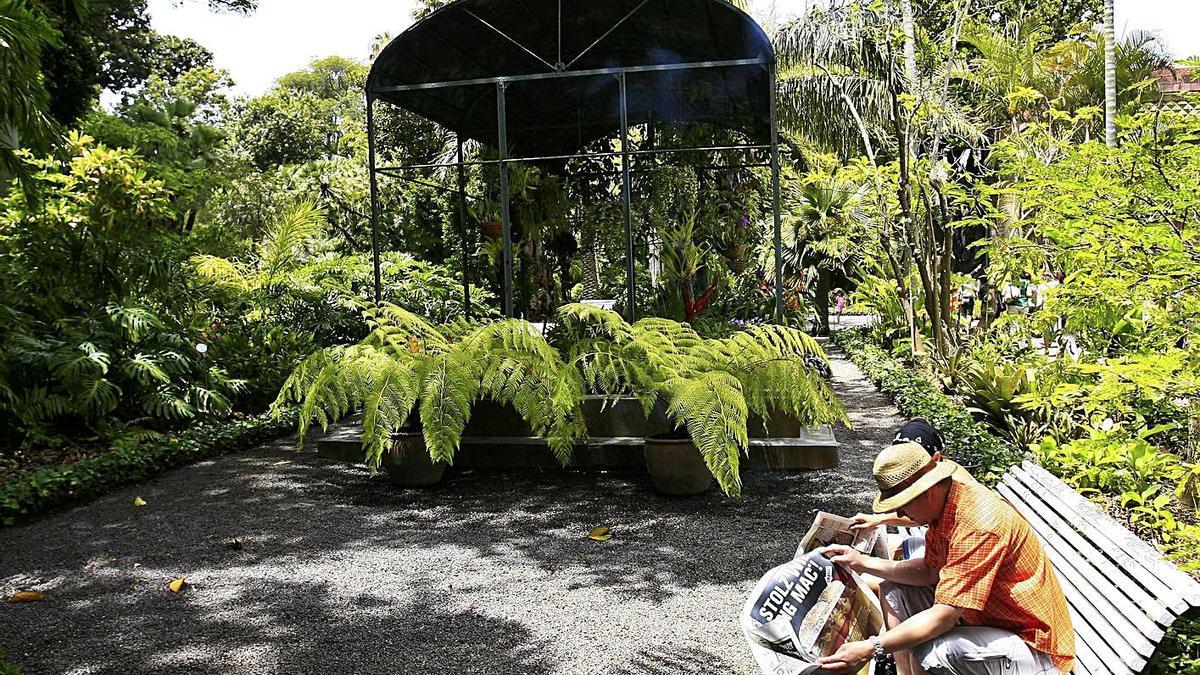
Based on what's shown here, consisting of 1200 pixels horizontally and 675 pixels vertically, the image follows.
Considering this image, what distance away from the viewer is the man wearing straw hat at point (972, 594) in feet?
8.00

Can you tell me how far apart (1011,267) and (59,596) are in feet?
24.6

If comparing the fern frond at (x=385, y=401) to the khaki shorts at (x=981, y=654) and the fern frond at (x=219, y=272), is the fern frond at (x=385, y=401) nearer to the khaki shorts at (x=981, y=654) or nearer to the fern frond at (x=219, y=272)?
the khaki shorts at (x=981, y=654)

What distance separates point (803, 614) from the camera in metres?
2.49

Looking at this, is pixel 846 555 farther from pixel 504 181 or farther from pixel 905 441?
pixel 504 181

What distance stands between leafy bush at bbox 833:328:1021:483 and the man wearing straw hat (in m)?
3.04

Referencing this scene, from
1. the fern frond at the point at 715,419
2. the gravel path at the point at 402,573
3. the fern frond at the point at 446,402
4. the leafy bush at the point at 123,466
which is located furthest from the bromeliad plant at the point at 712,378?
the leafy bush at the point at 123,466

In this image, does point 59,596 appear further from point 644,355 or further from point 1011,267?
point 1011,267

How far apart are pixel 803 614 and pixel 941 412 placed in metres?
5.79

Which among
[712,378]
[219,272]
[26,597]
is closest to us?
[26,597]

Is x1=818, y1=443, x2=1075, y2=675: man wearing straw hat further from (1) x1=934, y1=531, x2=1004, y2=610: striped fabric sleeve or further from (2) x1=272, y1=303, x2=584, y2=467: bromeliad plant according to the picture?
(2) x1=272, y1=303, x2=584, y2=467: bromeliad plant

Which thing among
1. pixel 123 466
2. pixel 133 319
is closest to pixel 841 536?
pixel 123 466

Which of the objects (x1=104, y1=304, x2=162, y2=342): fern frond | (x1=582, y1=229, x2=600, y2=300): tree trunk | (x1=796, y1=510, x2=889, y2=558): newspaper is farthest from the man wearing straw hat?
(x1=582, y1=229, x2=600, y2=300): tree trunk

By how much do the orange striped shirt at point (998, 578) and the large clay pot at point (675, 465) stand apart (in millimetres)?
3587

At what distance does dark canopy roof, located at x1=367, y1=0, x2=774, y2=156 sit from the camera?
27.3ft
